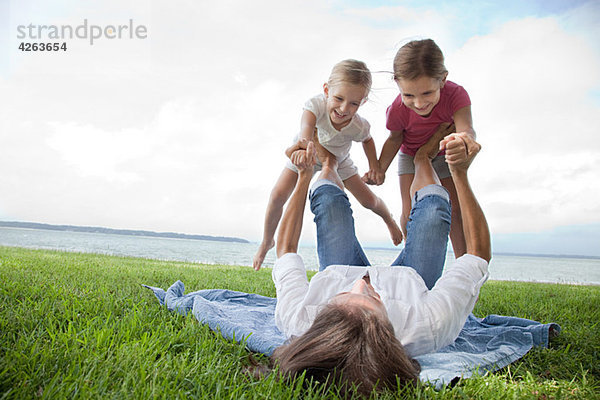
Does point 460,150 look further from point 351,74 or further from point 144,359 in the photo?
point 351,74

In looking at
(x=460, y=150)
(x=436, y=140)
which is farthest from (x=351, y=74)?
(x=460, y=150)

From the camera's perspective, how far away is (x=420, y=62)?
2.90 metres

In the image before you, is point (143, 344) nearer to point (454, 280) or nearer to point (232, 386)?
point (232, 386)

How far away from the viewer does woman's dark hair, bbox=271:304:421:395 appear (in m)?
1.22

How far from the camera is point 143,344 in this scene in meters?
1.50

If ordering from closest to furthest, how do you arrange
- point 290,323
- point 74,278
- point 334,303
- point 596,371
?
point 334,303 < point 290,323 < point 596,371 < point 74,278

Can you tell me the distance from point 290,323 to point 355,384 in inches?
20.9

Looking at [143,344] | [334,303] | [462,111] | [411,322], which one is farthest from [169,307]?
[462,111]

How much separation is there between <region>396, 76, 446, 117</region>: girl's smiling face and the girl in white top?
51 cm

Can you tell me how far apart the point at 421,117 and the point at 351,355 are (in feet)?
7.72

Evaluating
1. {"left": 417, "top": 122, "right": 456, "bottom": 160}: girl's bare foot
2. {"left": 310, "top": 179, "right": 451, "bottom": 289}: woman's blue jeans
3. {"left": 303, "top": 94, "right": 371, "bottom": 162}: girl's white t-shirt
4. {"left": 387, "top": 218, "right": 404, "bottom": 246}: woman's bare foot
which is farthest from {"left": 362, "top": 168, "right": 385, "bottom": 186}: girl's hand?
{"left": 310, "top": 179, "right": 451, "bottom": 289}: woman's blue jeans

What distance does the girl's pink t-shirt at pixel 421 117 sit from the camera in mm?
2959

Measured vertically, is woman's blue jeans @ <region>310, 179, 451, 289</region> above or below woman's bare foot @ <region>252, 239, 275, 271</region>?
above

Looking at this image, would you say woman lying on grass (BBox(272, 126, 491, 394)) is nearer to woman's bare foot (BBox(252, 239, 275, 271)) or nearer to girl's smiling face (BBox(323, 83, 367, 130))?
girl's smiling face (BBox(323, 83, 367, 130))
